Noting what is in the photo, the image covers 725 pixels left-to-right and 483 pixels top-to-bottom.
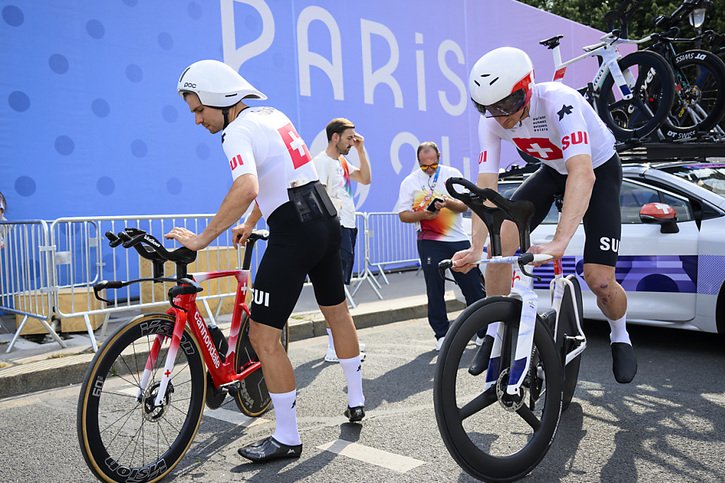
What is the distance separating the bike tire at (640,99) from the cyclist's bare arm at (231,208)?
483 centimetres

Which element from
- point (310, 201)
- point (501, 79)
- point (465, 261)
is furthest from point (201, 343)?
point (501, 79)

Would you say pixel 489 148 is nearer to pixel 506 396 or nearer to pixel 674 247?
pixel 506 396

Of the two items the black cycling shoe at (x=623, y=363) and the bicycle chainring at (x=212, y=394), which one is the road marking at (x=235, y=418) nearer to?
the bicycle chainring at (x=212, y=394)

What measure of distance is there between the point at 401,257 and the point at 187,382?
7712mm

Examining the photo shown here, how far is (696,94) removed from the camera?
7305 millimetres

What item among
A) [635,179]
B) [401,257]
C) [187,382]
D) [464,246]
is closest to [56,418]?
[187,382]

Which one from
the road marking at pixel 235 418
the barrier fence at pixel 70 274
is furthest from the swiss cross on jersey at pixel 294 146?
the barrier fence at pixel 70 274

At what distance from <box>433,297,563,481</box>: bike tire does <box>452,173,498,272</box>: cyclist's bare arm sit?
0.28 m

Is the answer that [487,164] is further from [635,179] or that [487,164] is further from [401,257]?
[401,257]

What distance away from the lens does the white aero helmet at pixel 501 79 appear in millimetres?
3174

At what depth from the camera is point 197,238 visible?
324 centimetres

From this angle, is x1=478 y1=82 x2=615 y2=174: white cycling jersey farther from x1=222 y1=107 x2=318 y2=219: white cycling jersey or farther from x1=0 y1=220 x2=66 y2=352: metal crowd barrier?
x1=0 y1=220 x2=66 y2=352: metal crowd barrier

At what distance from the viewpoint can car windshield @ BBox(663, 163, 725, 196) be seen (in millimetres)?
5484

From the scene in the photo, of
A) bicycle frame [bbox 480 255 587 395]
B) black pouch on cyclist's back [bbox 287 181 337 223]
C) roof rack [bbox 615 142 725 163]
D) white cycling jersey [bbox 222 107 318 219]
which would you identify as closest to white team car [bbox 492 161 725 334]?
roof rack [bbox 615 142 725 163]
